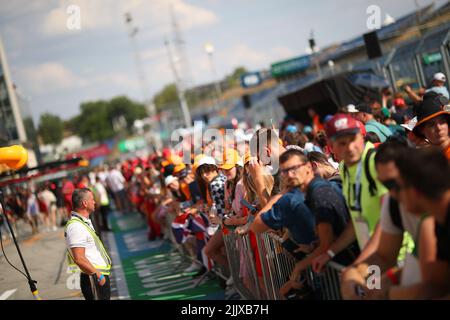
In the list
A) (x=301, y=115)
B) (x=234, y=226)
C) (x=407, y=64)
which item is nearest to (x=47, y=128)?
(x=301, y=115)

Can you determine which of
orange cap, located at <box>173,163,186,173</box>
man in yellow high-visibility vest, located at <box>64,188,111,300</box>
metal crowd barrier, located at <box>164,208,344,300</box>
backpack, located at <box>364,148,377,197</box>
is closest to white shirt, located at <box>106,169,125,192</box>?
orange cap, located at <box>173,163,186,173</box>

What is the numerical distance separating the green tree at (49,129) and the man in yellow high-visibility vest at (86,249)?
12162cm

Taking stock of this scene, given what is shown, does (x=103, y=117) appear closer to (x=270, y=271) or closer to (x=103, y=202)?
(x=103, y=202)

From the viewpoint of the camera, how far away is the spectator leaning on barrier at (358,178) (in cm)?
432

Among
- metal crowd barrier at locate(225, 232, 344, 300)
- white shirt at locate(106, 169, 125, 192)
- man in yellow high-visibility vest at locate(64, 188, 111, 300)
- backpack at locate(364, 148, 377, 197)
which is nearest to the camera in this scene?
backpack at locate(364, 148, 377, 197)

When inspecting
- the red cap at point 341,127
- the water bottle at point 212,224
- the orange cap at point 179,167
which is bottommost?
the water bottle at point 212,224

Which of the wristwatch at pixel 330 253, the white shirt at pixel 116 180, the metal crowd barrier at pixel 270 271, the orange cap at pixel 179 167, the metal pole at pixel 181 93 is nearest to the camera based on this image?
the wristwatch at pixel 330 253

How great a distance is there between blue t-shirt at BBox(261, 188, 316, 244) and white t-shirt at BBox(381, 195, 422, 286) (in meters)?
1.14

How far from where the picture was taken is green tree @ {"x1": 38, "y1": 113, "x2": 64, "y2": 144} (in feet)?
417

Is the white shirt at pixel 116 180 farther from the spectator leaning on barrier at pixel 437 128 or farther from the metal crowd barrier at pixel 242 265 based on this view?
the spectator leaning on barrier at pixel 437 128

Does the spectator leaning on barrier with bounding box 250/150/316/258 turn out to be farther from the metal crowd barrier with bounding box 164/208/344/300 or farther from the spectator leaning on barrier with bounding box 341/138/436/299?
the spectator leaning on barrier with bounding box 341/138/436/299

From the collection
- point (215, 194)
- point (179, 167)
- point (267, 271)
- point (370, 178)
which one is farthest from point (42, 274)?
point (370, 178)

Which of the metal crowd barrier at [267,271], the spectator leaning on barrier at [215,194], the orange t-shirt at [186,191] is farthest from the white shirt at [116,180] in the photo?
the spectator leaning on barrier at [215,194]
